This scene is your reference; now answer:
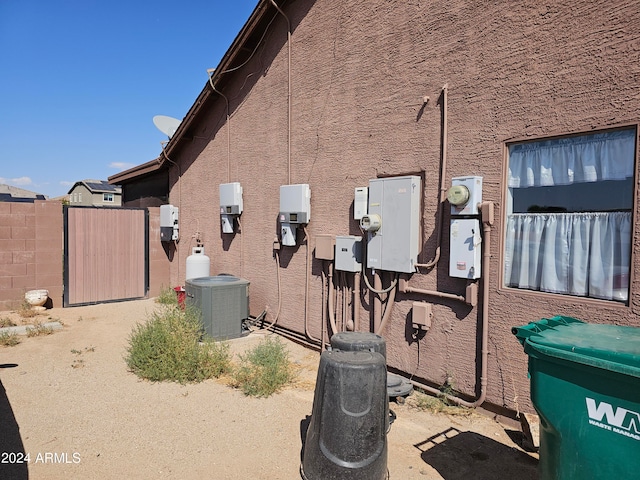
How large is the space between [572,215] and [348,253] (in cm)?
297

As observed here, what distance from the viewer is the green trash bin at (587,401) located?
91.4 inches

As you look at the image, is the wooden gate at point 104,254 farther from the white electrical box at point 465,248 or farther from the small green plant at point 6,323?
Result: the white electrical box at point 465,248

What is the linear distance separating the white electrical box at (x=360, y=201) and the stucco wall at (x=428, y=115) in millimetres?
308

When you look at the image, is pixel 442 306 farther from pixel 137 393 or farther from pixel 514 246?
pixel 137 393

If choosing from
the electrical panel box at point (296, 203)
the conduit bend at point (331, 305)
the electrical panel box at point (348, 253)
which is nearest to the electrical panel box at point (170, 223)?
the electrical panel box at point (296, 203)

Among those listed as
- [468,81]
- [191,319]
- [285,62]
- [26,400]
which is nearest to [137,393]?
[26,400]

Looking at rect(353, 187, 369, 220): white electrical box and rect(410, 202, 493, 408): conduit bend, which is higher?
rect(353, 187, 369, 220): white electrical box

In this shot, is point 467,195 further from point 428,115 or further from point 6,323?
point 6,323

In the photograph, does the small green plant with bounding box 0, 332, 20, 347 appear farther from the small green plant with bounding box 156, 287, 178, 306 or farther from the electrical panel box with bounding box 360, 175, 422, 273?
the electrical panel box with bounding box 360, 175, 422, 273

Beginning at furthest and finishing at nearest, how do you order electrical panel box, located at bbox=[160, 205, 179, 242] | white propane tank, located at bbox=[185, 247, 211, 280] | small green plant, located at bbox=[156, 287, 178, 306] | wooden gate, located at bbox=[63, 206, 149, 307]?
electrical panel box, located at bbox=[160, 205, 179, 242] < small green plant, located at bbox=[156, 287, 178, 306] < wooden gate, located at bbox=[63, 206, 149, 307] < white propane tank, located at bbox=[185, 247, 211, 280]

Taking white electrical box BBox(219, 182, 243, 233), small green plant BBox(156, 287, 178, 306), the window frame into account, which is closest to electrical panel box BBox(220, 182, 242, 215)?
white electrical box BBox(219, 182, 243, 233)

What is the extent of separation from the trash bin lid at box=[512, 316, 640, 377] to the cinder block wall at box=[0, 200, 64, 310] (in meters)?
10.3

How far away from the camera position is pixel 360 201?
19.9 feet

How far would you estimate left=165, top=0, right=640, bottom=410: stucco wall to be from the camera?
4.08 metres
